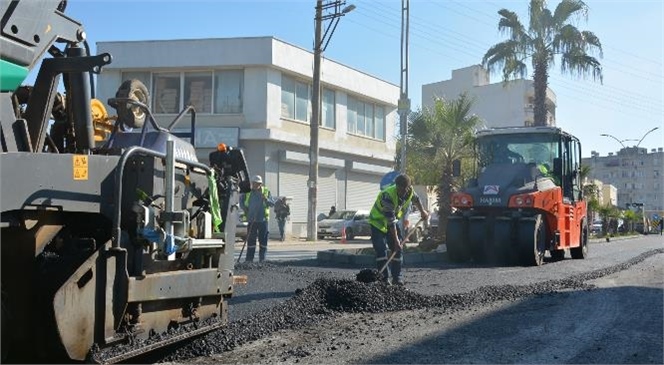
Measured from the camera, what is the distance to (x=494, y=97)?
62375mm

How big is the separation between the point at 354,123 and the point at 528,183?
22254 millimetres

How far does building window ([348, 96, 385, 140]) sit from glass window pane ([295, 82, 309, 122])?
3.67 meters

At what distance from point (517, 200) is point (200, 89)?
1979 cm

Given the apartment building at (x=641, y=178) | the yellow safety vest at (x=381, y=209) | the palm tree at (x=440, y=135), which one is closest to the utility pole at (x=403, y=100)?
the palm tree at (x=440, y=135)

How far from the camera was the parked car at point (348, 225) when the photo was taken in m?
28.1

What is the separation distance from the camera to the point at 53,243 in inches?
145

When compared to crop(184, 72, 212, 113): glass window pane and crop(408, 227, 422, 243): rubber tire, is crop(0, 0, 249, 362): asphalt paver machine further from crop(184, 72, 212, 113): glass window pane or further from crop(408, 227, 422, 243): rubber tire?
crop(184, 72, 212, 113): glass window pane

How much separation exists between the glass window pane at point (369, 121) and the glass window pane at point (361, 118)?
293mm

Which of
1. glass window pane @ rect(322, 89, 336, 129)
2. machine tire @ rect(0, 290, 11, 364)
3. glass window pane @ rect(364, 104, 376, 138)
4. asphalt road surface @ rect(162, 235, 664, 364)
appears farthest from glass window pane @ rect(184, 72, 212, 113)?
machine tire @ rect(0, 290, 11, 364)

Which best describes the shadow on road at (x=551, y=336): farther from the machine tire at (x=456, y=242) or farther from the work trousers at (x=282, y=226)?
the work trousers at (x=282, y=226)

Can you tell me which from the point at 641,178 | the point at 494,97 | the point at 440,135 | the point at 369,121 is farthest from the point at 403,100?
the point at 641,178

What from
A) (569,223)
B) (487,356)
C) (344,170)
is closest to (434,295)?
(487,356)

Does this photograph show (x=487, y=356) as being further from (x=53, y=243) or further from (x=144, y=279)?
(x=53, y=243)

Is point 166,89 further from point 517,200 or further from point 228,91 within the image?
point 517,200
